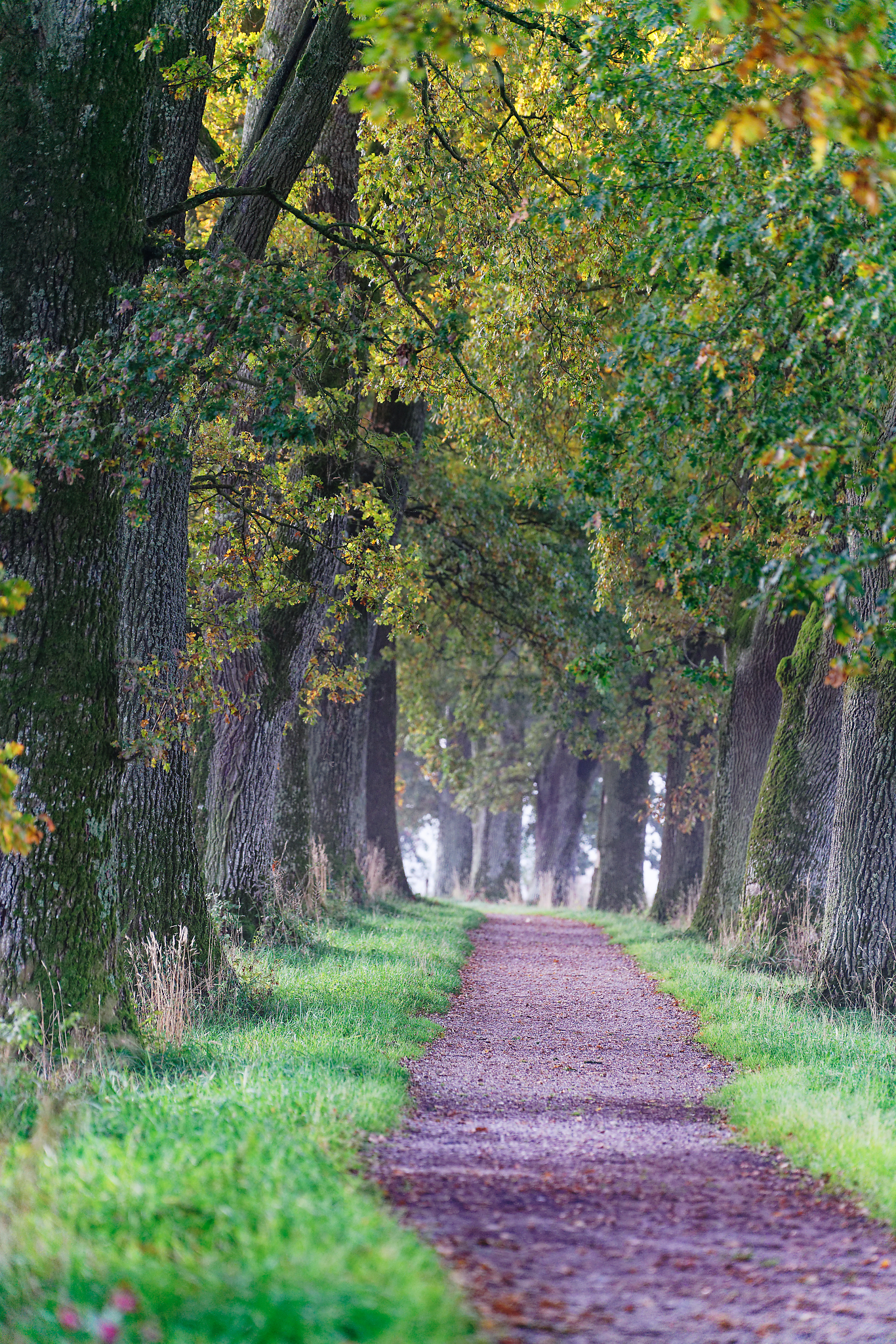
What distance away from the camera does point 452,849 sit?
4159 cm

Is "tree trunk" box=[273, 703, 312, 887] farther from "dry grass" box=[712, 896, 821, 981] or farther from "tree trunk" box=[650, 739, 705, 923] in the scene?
"tree trunk" box=[650, 739, 705, 923]

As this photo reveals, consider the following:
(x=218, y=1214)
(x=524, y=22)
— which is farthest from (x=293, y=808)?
(x=218, y=1214)

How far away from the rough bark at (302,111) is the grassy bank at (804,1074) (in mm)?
6713

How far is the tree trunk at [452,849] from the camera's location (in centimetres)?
3975

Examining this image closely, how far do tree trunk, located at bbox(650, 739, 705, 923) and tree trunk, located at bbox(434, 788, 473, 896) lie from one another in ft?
53.6

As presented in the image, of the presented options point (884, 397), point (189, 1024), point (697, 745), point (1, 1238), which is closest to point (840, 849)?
point (884, 397)

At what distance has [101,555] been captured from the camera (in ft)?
24.7

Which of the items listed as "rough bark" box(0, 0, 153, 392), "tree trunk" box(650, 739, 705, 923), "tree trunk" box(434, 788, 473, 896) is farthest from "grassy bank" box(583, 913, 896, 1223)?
"tree trunk" box(434, 788, 473, 896)

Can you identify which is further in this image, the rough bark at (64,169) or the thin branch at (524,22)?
the thin branch at (524,22)

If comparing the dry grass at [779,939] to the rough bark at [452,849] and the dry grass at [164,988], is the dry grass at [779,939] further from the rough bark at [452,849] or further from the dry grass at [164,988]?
the rough bark at [452,849]

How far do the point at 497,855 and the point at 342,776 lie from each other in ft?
56.5

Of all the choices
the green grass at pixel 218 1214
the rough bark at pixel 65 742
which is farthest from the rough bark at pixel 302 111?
the green grass at pixel 218 1214

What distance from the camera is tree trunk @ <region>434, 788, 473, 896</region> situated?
39.8 meters

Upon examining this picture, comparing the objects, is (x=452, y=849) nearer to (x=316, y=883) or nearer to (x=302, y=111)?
(x=316, y=883)
